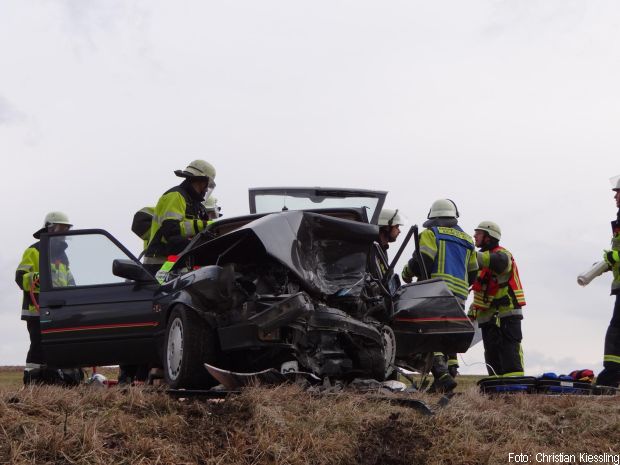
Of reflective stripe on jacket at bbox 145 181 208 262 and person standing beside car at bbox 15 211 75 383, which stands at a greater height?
reflective stripe on jacket at bbox 145 181 208 262

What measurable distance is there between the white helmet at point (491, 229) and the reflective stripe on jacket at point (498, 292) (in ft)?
1.46

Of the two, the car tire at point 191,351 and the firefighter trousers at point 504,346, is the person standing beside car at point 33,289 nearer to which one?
the car tire at point 191,351

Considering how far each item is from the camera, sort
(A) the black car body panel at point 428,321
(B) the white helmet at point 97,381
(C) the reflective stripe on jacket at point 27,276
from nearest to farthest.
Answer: (B) the white helmet at point 97,381
(A) the black car body panel at point 428,321
(C) the reflective stripe on jacket at point 27,276

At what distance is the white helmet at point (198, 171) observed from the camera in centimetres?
950

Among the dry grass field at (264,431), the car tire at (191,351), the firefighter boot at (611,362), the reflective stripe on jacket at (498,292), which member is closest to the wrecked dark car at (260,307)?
the car tire at (191,351)

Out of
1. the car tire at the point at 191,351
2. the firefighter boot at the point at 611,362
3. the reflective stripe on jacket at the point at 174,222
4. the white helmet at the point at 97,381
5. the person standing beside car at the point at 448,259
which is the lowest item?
the firefighter boot at the point at 611,362

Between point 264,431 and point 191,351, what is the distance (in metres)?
1.83

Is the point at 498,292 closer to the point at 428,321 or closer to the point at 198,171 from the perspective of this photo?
the point at 428,321

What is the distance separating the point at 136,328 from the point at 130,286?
0.38 metres

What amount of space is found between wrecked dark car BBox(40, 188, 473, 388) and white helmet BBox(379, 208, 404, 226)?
319 centimetres

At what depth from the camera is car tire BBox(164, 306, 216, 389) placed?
6688mm

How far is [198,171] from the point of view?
9.55 meters

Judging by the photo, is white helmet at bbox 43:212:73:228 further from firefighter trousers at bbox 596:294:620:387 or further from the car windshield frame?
A: firefighter trousers at bbox 596:294:620:387

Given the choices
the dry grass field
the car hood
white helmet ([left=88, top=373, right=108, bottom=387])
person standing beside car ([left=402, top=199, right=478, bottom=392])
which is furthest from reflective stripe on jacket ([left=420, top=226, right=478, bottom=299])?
the dry grass field
